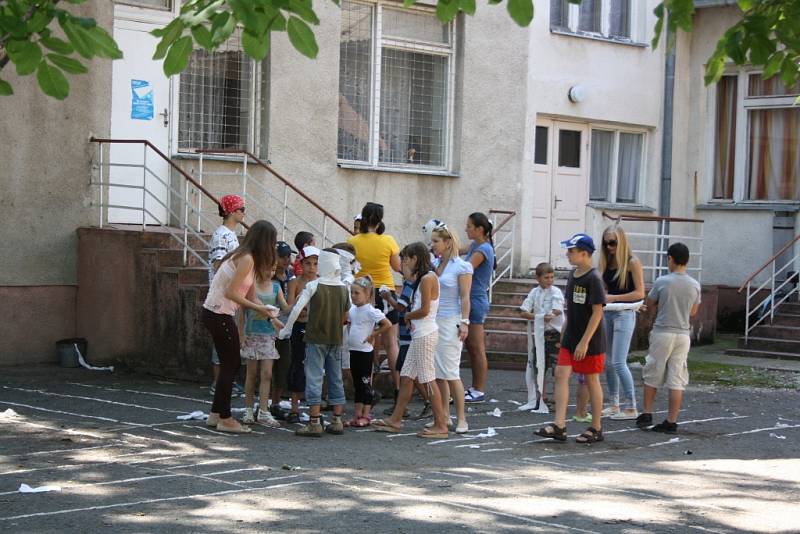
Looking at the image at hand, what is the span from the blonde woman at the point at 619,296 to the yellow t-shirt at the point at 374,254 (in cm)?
206

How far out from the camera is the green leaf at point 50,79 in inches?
219

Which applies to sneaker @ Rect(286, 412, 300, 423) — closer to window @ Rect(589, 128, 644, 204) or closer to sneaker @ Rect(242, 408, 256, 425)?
sneaker @ Rect(242, 408, 256, 425)

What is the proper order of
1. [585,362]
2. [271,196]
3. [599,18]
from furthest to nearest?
[599,18] < [271,196] < [585,362]

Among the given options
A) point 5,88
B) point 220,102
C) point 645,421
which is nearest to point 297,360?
point 645,421

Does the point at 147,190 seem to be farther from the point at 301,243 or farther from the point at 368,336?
the point at 368,336

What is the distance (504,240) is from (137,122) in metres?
6.03

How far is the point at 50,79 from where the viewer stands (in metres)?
5.55

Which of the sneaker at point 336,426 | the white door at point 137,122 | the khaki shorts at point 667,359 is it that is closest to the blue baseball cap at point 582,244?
the khaki shorts at point 667,359

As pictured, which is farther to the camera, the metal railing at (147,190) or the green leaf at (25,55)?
the metal railing at (147,190)

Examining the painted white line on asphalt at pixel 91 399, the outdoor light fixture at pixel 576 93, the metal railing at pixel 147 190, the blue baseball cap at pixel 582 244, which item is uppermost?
the outdoor light fixture at pixel 576 93

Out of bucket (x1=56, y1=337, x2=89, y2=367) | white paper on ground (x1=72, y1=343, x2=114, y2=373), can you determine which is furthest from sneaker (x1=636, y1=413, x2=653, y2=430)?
bucket (x1=56, y1=337, x2=89, y2=367)

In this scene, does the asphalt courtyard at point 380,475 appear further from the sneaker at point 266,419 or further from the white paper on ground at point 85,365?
the white paper on ground at point 85,365

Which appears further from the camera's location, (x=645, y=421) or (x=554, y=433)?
(x=645, y=421)

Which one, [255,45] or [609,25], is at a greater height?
[609,25]
